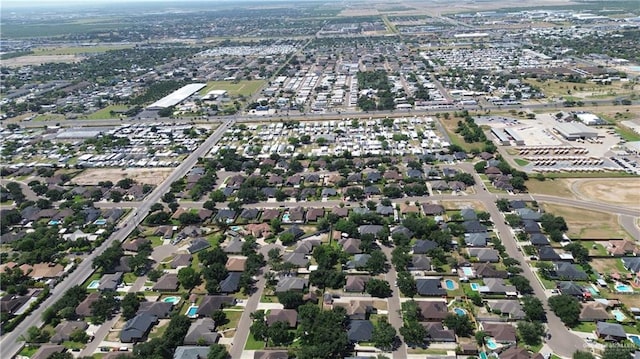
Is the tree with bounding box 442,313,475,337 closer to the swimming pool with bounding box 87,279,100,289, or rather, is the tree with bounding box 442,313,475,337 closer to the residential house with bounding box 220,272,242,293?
the residential house with bounding box 220,272,242,293

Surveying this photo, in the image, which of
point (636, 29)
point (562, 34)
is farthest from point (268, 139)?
point (636, 29)

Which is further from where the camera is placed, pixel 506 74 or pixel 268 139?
pixel 506 74

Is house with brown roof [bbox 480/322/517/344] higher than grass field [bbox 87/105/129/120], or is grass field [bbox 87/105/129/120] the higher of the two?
grass field [bbox 87/105/129/120]

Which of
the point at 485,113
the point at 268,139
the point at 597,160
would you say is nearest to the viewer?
the point at 597,160

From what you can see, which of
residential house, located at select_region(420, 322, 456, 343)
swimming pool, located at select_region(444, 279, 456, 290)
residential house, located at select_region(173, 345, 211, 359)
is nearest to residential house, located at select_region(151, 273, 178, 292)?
residential house, located at select_region(173, 345, 211, 359)

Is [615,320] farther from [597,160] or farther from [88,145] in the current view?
[88,145]

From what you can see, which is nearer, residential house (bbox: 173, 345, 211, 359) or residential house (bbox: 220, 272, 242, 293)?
residential house (bbox: 173, 345, 211, 359)
